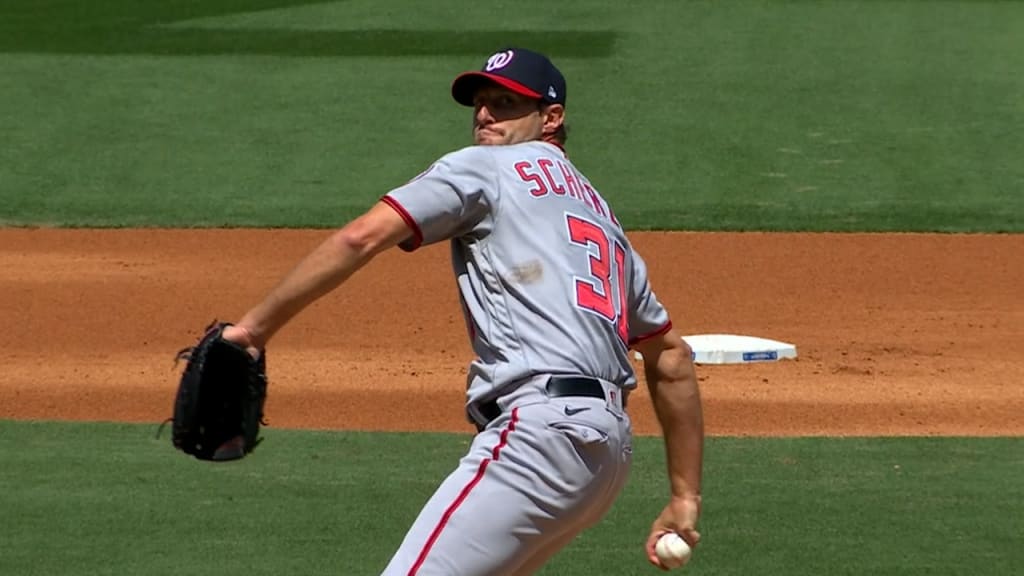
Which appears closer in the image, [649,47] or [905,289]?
[905,289]

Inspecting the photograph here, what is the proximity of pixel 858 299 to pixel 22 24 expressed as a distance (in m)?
11.9

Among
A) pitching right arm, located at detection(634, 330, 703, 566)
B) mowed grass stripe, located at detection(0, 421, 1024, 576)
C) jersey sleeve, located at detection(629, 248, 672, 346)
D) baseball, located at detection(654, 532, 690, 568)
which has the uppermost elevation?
jersey sleeve, located at detection(629, 248, 672, 346)

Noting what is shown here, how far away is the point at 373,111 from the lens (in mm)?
16891

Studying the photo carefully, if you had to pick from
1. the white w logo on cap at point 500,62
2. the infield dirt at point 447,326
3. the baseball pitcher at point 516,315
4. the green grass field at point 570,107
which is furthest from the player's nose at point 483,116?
the green grass field at point 570,107

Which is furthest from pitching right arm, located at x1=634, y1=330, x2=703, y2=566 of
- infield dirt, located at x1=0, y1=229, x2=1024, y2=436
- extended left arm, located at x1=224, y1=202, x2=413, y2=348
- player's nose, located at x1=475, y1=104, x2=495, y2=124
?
infield dirt, located at x1=0, y1=229, x2=1024, y2=436

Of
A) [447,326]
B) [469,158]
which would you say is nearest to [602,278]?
[469,158]

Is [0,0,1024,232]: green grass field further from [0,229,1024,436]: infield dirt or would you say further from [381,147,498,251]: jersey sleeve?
[381,147,498,251]: jersey sleeve

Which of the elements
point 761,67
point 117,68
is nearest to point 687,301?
point 761,67

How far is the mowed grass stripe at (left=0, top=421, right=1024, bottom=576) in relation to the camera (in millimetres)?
6535

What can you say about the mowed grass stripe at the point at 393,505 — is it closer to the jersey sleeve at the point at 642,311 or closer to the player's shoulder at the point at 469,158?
the jersey sleeve at the point at 642,311

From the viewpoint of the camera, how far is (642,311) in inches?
179

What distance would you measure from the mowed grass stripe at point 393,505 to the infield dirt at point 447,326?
1.90 feet

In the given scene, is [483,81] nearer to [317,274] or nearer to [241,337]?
[317,274]

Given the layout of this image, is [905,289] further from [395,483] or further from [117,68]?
[117,68]
